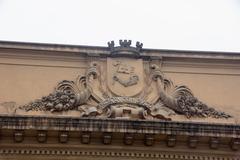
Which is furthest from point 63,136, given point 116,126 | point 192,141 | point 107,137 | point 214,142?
point 214,142

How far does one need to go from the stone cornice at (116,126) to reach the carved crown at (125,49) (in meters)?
2.46

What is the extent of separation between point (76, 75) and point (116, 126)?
232 centimetres

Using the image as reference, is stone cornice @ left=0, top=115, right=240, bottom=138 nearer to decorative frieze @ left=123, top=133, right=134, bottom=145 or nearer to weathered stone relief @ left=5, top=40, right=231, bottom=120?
decorative frieze @ left=123, top=133, right=134, bottom=145

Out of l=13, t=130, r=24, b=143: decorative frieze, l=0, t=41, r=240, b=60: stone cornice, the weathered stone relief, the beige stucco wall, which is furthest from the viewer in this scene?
l=0, t=41, r=240, b=60: stone cornice

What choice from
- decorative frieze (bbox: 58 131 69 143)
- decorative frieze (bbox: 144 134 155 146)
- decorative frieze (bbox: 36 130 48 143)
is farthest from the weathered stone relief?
decorative frieze (bbox: 36 130 48 143)

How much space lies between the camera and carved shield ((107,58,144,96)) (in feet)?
55.1

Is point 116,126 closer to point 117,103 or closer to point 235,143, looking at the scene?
point 117,103

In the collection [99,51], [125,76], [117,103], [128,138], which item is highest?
[99,51]

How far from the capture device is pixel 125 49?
1736cm

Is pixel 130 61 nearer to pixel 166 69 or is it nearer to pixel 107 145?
pixel 166 69

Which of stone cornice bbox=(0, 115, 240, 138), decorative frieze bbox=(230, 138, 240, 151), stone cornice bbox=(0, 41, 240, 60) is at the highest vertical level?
stone cornice bbox=(0, 41, 240, 60)

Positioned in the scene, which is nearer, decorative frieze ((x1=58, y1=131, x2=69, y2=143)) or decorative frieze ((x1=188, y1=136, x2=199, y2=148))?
decorative frieze ((x1=58, y1=131, x2=69, y2=143))

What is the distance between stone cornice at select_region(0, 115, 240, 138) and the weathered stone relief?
626 millimetres

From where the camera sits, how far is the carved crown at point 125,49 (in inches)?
682
